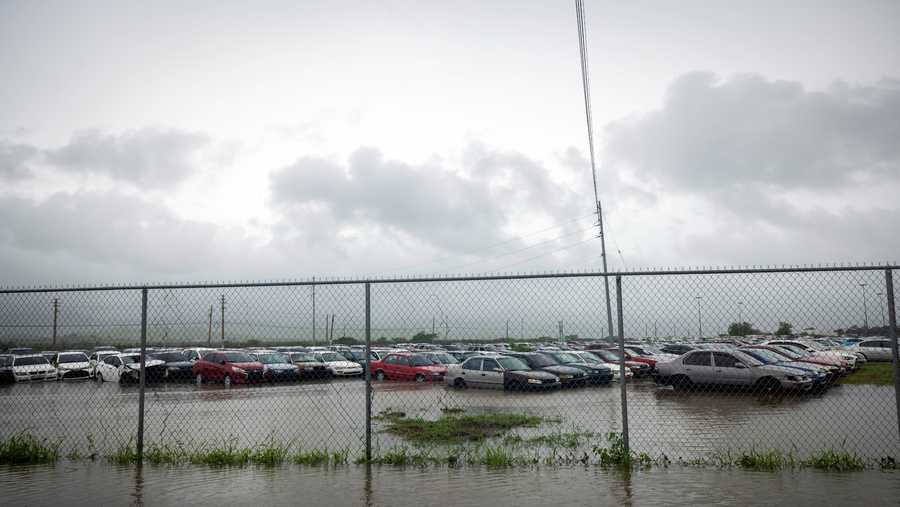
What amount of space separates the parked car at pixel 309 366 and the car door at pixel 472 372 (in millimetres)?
4910

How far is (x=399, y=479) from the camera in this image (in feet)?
22.4

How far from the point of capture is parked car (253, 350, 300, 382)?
23.6m

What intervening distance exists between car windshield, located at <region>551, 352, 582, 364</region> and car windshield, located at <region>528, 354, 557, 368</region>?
700mm

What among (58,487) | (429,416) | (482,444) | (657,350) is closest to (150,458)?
(58,487)

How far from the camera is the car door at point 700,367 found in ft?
63.3

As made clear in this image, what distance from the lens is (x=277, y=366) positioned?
986 inches

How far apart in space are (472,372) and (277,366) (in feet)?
27.8

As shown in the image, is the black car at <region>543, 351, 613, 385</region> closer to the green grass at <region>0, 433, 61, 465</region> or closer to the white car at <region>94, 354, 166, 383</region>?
the white car at <region>94, 354, 166, 383</region>

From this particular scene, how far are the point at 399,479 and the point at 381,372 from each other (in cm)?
2085

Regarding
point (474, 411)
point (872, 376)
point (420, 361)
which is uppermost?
point (420, 361)

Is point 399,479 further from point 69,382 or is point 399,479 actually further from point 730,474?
point 69,382

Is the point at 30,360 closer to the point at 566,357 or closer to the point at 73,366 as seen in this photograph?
the point at 73,366

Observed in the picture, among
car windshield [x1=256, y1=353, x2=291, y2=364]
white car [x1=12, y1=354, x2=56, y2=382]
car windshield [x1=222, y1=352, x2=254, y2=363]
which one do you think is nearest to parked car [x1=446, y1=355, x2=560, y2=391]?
car windshield [x1=256, y1=353, x2=291, y2=364]

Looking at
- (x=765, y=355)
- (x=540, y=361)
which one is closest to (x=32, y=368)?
(x=540, y=361)
